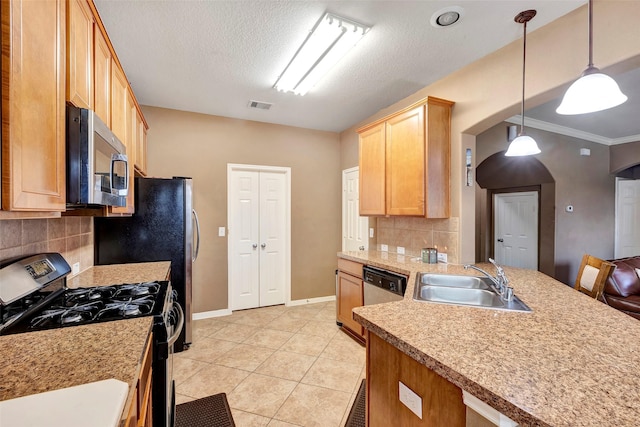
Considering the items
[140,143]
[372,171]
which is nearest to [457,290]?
[372,171]

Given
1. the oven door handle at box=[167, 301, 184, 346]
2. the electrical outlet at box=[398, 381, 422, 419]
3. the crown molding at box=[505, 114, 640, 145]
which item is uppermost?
the crown molding at box=[505, 114, 640, 145]

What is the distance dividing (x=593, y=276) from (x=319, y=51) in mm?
2640

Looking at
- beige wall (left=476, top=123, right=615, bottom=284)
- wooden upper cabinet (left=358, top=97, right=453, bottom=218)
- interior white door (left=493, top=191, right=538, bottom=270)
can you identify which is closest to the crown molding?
beige wall (left=476, top=123, right=615, bottom=284)

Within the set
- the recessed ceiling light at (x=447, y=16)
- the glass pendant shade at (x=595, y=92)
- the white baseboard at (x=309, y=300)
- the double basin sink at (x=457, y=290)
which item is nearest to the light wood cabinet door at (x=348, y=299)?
the double basin sink at (x=457, y=290)

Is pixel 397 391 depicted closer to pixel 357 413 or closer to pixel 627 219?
pixel 357 413

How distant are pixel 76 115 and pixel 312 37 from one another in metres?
1.54

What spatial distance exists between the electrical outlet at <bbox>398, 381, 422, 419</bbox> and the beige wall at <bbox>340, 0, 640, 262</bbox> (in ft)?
5.53

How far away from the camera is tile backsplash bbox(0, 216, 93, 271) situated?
136 centimetres

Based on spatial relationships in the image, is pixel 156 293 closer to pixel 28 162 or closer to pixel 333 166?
Result: pixel 28 162

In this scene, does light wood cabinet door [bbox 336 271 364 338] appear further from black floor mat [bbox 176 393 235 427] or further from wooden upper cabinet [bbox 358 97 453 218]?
black floor mat [bbox 176 393 235 427]

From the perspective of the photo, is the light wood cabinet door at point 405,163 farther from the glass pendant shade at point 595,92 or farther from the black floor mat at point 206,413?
the black floor mat at point 206,413

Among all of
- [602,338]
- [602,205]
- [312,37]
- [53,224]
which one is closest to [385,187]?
[312,37]

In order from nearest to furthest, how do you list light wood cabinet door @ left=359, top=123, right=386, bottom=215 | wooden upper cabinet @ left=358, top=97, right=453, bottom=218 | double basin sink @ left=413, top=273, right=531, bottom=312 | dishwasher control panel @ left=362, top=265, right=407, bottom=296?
1. double basin sink @ left=413, top=273, right=531, bottom=312
2. dishwasher control panel @ left=362, top=265, right=407, bottom=296
3. wooden upper cabinet @ left=358, top=97, right=453, bottom=218
4. light wood cabinet door @ left=359, top=123, right=386, bottom=215

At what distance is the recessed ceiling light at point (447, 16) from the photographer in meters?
1.79
